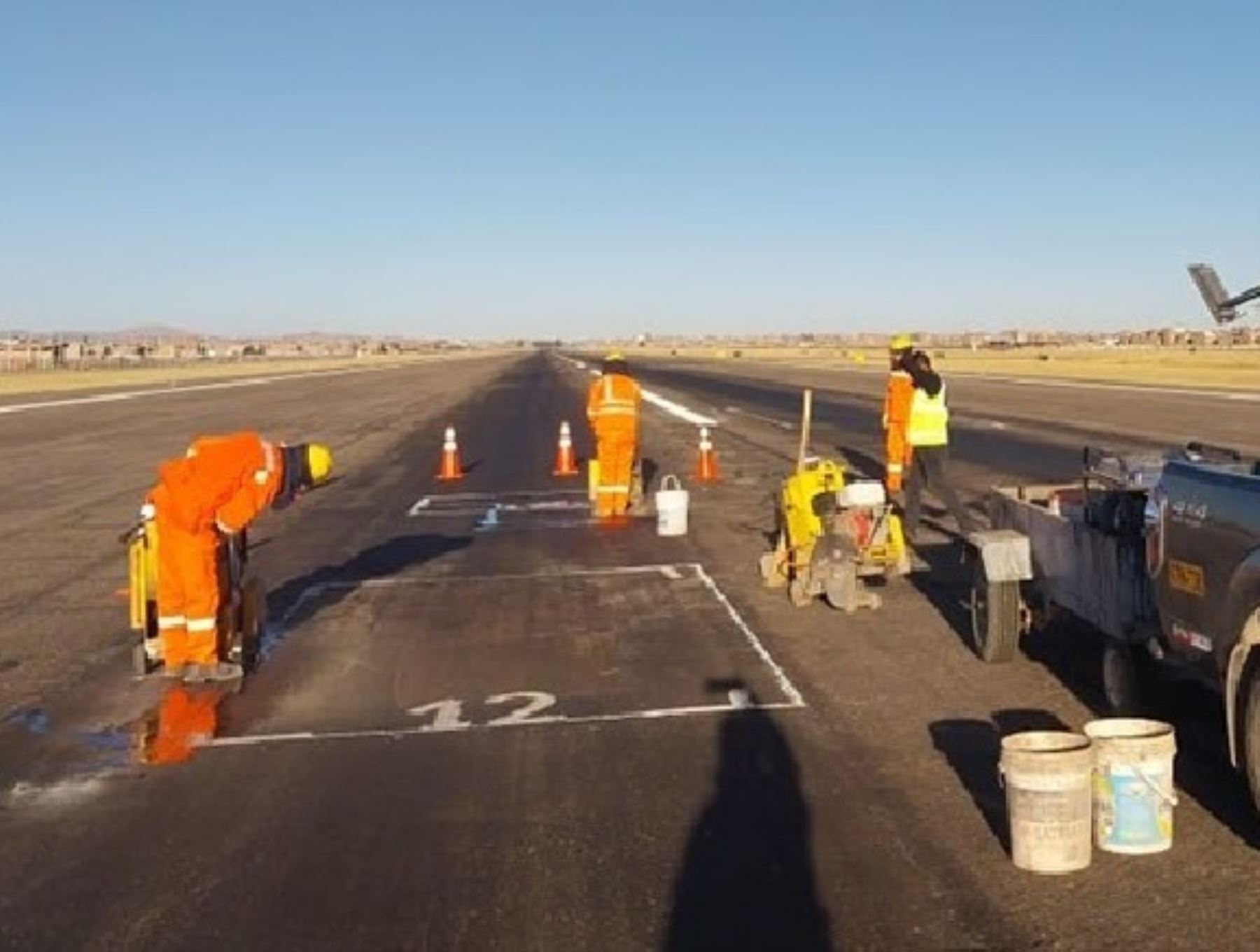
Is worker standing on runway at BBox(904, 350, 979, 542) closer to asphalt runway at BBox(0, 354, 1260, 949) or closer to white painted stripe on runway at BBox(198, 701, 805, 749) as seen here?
asphalt runway at BBox(0, 354, 1260, 949)

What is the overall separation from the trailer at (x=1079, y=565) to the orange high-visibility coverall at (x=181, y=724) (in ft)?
15.4

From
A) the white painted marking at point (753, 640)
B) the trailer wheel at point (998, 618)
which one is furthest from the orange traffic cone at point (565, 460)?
the trailer wheel at point (998, 618)

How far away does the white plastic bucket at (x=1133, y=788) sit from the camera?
225 inches

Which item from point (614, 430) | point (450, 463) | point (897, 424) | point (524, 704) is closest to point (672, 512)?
point (614, 430)

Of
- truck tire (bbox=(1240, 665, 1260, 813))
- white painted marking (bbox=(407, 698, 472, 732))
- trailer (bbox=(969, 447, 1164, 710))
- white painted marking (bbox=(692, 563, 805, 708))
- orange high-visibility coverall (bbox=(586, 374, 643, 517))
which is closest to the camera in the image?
truck tire (bbox=(1240, 665, 1260, 813))

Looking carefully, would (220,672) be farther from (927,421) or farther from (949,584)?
(927,421)

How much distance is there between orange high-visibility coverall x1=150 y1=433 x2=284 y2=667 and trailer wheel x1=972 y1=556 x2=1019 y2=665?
4.49 meters

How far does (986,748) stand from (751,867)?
6.83 feet

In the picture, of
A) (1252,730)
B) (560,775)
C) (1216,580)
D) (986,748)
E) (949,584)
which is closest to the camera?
(1252,730)

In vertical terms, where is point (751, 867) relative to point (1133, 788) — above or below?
below

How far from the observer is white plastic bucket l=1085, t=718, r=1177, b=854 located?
571cm

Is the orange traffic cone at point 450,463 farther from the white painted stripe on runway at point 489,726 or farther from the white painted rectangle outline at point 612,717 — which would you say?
the white painted stripe on runway at point 489,726

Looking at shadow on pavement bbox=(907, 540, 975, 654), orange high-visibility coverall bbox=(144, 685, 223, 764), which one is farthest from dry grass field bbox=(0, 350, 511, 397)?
orange high-visibility coverall bbox=(144, 685, 223, 764)

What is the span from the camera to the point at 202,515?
358 inches
